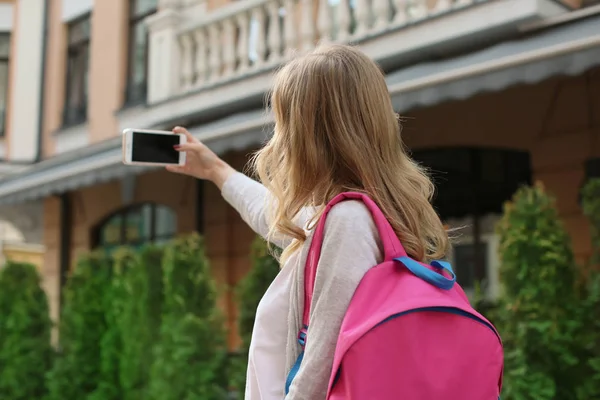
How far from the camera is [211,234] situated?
9398 mm

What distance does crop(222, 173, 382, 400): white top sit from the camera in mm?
1392

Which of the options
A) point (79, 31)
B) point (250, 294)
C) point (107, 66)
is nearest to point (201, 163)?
point (250, 294)

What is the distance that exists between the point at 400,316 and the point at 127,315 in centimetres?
580

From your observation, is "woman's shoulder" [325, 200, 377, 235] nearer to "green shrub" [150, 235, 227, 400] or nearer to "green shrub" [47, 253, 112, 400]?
"green shrub" [150, 235, 227, 400]

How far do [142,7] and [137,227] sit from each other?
306 cm

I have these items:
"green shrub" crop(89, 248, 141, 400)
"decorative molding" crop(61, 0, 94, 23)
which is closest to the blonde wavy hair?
"green shrub" crop(89, 248, 141, 400)

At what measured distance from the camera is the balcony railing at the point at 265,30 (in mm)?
6891

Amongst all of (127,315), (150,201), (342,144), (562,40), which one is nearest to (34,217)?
(150,201)

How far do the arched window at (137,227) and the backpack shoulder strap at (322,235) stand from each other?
860cm

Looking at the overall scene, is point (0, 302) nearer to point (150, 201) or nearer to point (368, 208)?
point (150, 201)

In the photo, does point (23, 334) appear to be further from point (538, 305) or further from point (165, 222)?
point (538, 305)

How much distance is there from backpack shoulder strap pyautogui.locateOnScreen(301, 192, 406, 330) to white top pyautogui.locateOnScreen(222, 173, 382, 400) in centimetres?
1

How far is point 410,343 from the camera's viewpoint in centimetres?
130

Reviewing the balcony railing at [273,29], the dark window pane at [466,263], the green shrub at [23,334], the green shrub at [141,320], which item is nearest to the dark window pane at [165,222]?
the balcony railing at [273,29]
